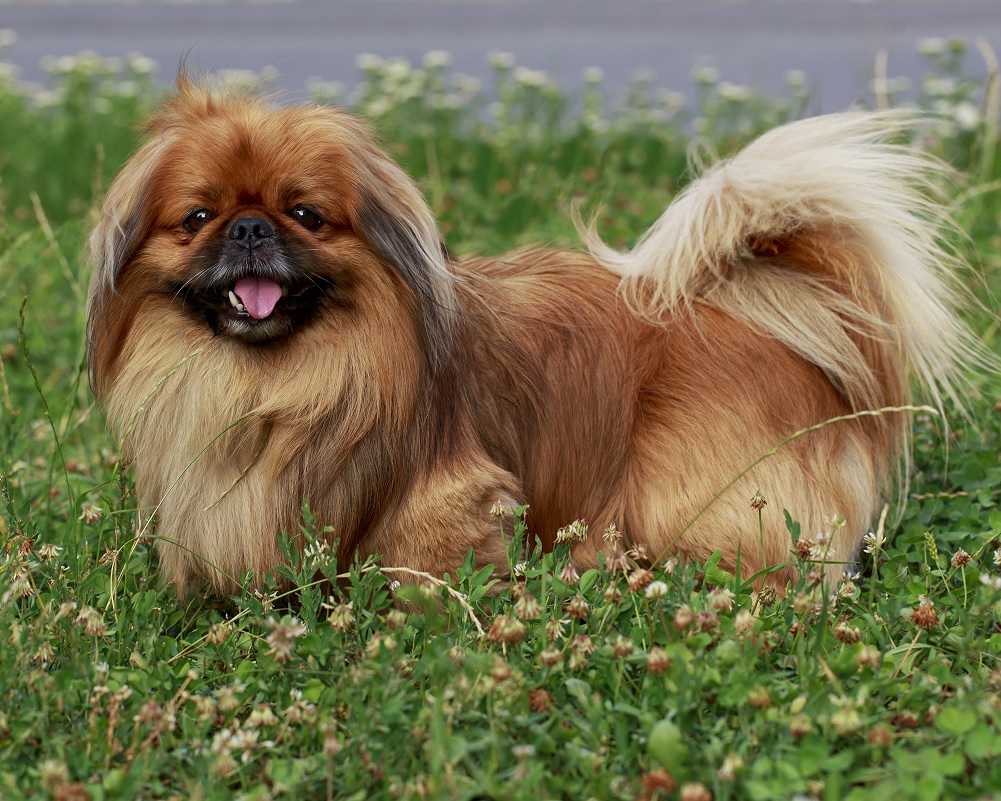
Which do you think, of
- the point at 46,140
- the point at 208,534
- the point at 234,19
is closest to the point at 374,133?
the point at 208,534

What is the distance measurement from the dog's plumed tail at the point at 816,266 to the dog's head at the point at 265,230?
84 centimetres

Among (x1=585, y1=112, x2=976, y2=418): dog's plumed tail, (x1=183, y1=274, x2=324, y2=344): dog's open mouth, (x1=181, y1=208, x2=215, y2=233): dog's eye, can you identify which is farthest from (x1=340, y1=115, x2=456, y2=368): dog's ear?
(x1=585, y1=112, x2=976, y2=418): dog's plumed tail

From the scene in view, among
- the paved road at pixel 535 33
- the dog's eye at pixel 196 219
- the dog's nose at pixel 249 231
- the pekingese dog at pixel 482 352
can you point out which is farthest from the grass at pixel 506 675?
the paved road at pixel 535 33

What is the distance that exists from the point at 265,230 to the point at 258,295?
175 millimetres

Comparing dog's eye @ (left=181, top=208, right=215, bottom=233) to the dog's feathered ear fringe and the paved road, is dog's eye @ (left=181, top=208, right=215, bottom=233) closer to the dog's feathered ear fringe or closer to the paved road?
the dog's feathered ear fringe

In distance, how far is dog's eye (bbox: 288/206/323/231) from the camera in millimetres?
3020

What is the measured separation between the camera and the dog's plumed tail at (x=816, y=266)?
3.51 m

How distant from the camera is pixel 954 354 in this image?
11.9ft

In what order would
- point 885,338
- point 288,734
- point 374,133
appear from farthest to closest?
point 885,338 < point 374,133 < point 288,734

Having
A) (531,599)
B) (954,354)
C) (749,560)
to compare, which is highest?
(954,354)

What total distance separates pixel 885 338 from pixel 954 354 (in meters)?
0.27

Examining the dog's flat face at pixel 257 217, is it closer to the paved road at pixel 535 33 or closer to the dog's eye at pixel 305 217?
the dog's eye at pixel 305 217

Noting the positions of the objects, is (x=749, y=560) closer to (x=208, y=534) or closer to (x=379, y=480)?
(x=379, y=480)

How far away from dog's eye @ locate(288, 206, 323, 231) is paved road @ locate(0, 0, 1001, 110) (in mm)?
7280
